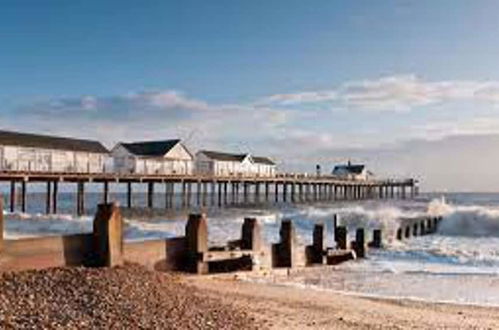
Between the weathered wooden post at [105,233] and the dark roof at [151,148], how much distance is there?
50.8 m

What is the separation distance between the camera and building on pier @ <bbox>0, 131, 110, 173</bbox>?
4391cm

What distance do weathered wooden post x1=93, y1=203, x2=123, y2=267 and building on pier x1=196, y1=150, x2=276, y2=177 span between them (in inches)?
1994

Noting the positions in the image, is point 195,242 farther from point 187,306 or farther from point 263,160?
point 263,160

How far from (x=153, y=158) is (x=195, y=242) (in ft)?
151

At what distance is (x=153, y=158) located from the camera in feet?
191

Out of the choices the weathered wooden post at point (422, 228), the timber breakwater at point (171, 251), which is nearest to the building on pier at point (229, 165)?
the weathered wooden post at point (422, 228)

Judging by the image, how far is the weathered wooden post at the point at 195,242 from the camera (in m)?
12.8

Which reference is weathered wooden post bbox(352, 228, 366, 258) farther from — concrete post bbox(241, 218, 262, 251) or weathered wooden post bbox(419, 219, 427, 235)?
weathered wooden post bbox(419, 219, 427, 235)

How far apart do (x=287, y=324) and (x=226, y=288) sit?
2.95m

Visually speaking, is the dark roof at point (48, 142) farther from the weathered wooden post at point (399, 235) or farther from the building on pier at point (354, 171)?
the building on pier at point (354, 171)

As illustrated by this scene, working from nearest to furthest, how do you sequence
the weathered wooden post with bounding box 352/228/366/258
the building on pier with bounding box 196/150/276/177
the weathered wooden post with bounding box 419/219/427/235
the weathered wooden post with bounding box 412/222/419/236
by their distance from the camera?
the weathered wooden post with bounding box 352/228/366/258
the weathered wooden post with bounding box 412/222/419/236
the weathered wooden post with bounding box 419/219/427/235
the building on pier with bounding box 196/150/276/177

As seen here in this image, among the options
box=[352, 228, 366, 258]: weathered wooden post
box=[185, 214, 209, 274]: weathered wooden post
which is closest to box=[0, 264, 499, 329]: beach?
box=[185, 214, 209, 274]: weathered wooden post

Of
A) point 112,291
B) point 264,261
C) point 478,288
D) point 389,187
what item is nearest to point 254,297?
point 112,291

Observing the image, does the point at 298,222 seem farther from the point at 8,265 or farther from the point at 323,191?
the point at 323,191
